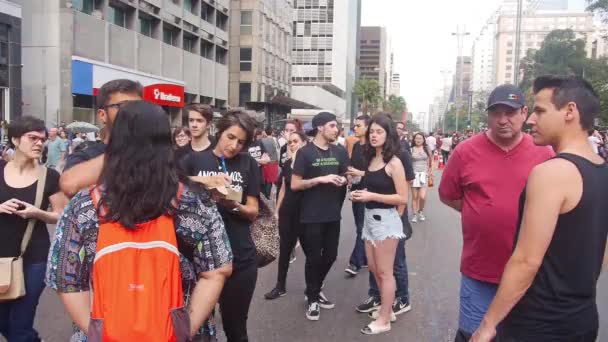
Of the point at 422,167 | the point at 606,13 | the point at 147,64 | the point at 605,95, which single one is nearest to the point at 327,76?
the point at 606,13

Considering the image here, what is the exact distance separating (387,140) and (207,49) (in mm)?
40511

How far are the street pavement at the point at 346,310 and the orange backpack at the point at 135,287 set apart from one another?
9.92 ft

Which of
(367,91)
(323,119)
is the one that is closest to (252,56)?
(323,119)

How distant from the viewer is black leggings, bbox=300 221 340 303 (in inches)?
211

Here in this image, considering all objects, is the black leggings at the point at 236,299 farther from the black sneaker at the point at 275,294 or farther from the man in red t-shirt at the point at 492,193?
the black sneaker at the point at 275,294

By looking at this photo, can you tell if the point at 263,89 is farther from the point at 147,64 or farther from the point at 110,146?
the point at 110,146

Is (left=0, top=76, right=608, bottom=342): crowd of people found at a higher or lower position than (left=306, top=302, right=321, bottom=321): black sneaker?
higher

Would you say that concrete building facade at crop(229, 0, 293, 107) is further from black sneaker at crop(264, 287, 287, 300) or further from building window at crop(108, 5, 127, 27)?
black sneaker at crop(264, 287, 287, 300)

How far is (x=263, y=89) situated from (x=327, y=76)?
34.3 metres

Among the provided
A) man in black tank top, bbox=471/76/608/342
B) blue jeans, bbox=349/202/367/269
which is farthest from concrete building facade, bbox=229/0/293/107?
man in black tank top, bbox=471/76/608/342

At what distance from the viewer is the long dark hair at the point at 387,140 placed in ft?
16.5

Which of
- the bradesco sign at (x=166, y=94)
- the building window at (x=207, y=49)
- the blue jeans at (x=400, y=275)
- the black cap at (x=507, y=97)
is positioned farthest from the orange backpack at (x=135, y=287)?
the building window at (x=207, y=49)

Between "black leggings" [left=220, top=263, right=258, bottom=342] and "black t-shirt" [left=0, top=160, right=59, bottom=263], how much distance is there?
4.20ft

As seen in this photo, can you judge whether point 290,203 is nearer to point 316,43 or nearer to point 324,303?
point 324,303
